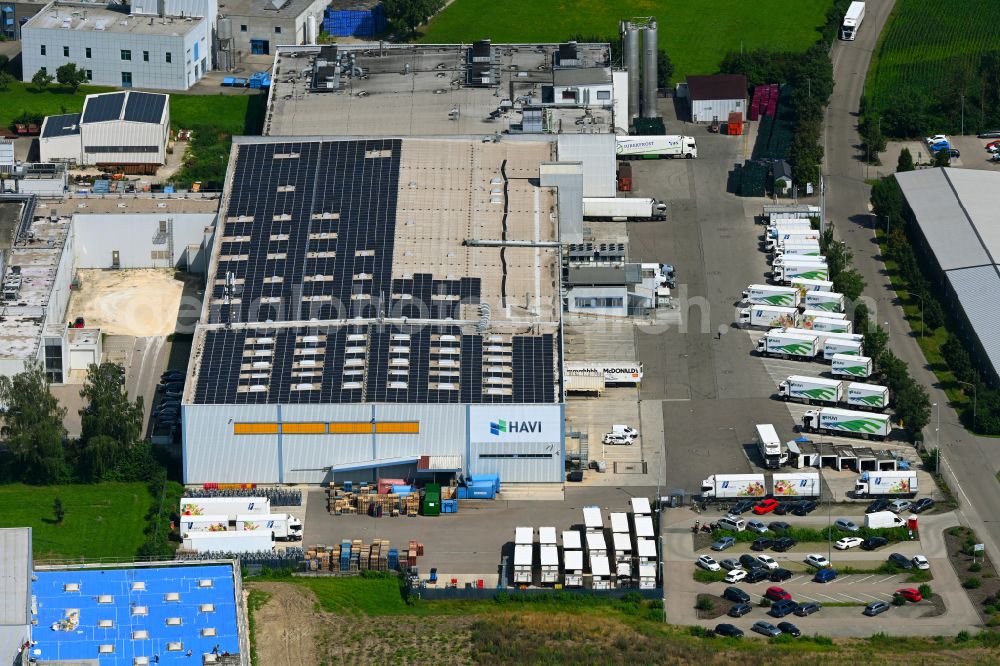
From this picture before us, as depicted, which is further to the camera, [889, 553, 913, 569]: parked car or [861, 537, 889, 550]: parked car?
[861, 537, 889, 550]: parked car

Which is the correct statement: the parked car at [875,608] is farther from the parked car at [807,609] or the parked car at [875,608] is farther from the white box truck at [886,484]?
the white box truck at [886,484]

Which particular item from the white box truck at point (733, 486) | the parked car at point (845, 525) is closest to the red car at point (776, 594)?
the parked car at point (845, 525)

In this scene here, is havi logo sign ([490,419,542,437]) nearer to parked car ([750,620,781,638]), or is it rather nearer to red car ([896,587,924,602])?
parked car ([750,620,781,638])

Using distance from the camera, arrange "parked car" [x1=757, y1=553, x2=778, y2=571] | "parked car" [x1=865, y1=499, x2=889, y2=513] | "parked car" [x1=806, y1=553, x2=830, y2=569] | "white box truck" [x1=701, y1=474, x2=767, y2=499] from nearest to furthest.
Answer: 1. "parked car" [x1=757, y1=553, x2=778, y2=571]
2. "parked car" [x1=806, y1=553, x2=830, y2=569]
3. "parked car" [x1=865, y1=499, x2=889, y2=513]
4. "white box truck" [x1=701, y1=474, x2=767, y2=499]

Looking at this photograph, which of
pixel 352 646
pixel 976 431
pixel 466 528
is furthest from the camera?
pixel 976 431

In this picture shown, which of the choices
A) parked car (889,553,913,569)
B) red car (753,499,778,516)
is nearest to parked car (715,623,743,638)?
parked car (889,553,913,569)

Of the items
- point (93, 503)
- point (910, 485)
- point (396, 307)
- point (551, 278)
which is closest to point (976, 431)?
point (910, 485)

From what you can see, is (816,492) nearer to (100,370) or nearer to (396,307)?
(396,307)
